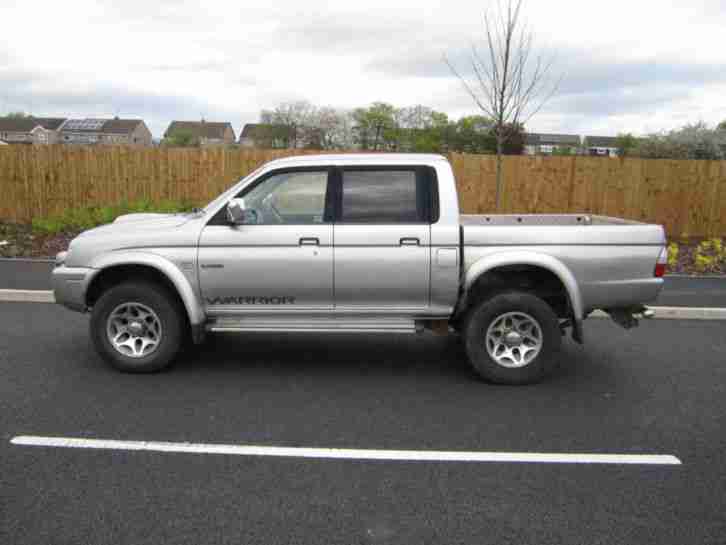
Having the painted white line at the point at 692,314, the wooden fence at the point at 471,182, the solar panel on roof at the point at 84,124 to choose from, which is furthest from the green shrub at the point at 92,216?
the solar panel on roof at the point at 84,124

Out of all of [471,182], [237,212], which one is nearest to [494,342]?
[237,212]

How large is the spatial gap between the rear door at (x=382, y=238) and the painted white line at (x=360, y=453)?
164cm

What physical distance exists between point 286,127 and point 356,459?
46416 mm

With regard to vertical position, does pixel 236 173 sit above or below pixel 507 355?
above

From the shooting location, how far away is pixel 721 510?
11.7 ft

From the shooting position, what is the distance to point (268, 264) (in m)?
5.59

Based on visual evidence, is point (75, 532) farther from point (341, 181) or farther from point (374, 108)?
point (374, 108)

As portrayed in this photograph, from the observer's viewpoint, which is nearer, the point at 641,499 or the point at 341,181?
the point at 641,499

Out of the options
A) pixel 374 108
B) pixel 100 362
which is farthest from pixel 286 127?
pixel 100 362

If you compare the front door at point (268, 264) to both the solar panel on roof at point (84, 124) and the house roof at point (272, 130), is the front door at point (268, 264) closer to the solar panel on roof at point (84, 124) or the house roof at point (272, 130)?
the house roof at point (272, 130)

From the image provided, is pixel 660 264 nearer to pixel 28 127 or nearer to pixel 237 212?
pixel 237 212

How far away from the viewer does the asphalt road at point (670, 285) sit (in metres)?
9.11

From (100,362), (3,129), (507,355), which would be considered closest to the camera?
(507,355)

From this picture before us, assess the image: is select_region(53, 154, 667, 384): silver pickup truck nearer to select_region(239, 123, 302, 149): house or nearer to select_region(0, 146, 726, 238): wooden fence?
select_region(0, 146, 726, 238): wooden fence
